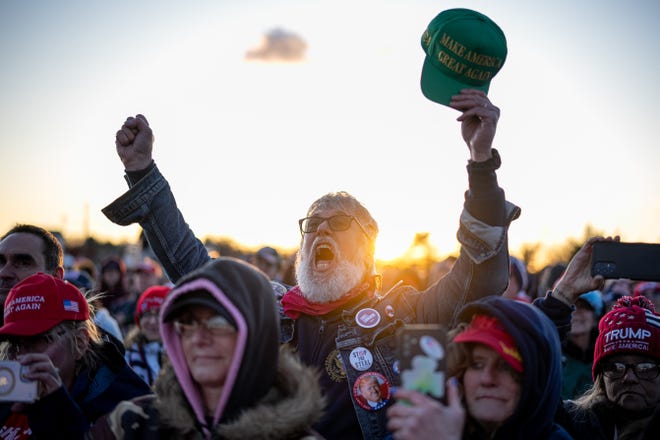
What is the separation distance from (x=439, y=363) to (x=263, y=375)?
650 mm

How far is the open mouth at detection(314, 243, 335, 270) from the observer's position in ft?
12.6

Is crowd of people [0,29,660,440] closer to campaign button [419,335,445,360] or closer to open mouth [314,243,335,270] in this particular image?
open mouth [314,243,335,270]

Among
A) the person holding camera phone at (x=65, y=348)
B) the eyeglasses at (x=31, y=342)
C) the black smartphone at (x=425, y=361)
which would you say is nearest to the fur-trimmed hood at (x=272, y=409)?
the black smartphone at (x=425, y=361)

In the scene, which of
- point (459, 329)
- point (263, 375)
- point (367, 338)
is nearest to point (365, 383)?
point (367, 338)

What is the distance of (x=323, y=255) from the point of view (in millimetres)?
3928

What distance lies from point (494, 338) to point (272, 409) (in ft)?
2.65

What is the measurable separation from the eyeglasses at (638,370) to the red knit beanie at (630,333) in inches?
2.0

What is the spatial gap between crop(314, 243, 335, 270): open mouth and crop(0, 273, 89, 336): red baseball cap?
4.29ft

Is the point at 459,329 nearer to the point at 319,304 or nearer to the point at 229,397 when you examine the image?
the point at 229,397

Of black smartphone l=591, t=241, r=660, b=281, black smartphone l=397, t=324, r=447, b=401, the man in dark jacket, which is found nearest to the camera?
black smartphone l=397, t=324, r=447, b=401

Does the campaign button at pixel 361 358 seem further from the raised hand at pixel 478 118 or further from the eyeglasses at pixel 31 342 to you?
the eyeglasses at pixel 31 342

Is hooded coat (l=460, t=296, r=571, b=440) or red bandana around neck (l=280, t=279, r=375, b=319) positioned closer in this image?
hooded coat (l=460, t=296, r=571, b=440)

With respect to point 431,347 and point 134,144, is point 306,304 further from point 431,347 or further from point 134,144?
point 431,347

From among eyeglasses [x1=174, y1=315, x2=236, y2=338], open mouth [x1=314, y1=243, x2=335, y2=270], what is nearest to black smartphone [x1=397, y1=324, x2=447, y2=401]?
eyeglasses [x1=174, y1=315, x2=236, y2=338]
